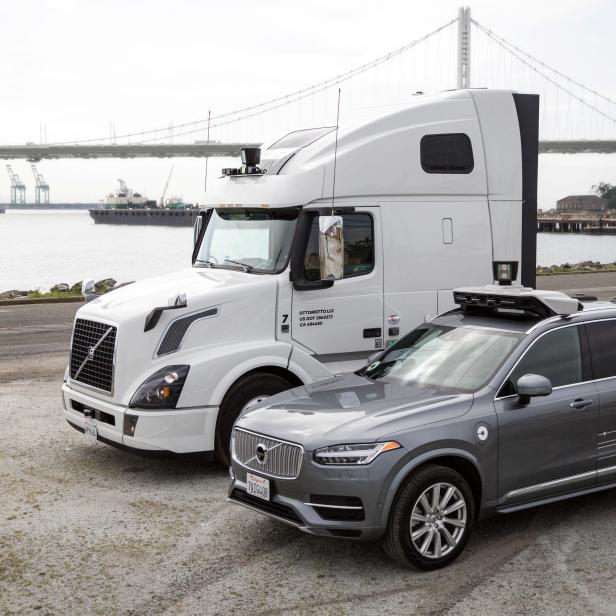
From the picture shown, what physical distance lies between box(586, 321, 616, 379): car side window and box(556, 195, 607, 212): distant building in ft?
561

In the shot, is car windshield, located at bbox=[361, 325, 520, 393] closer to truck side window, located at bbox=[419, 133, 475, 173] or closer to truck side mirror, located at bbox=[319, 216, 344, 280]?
truck side mirror, located at bbox=[319, 216, 344, 280]

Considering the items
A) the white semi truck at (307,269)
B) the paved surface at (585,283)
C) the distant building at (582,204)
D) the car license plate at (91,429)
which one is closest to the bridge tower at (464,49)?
the paved surface at (585,283)

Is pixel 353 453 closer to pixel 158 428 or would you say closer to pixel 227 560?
pixel 227 560

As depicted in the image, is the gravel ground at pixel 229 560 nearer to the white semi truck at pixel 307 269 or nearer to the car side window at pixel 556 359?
the white semi truck at pixel 307 269

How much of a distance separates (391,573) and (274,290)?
124 inches

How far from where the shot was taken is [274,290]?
26.5 ft

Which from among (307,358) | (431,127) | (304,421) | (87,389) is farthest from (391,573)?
(431,127)

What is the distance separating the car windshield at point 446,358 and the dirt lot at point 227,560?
3.59 ft

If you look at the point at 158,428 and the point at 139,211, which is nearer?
the point at 158,428

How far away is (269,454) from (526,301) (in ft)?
6.99

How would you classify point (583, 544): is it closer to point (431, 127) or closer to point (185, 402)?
point (185, 402)

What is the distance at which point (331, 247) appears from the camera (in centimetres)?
775

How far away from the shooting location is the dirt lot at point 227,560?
517 centimetres

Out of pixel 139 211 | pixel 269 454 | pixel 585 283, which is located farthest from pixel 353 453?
pixel 139 211
